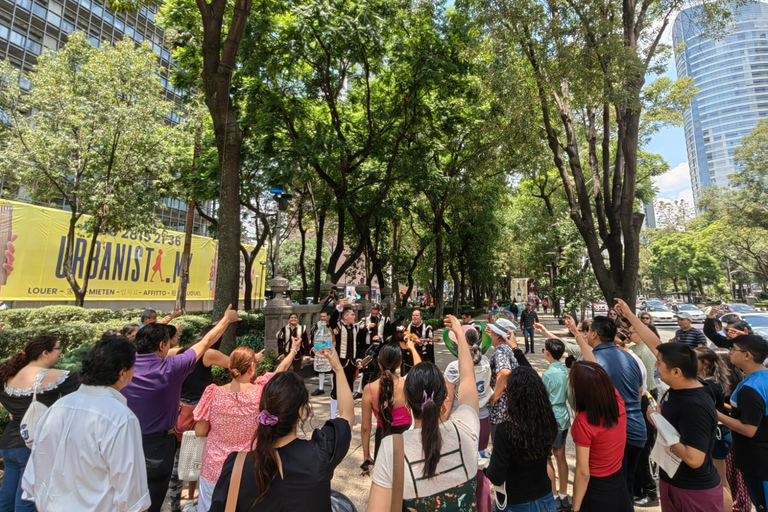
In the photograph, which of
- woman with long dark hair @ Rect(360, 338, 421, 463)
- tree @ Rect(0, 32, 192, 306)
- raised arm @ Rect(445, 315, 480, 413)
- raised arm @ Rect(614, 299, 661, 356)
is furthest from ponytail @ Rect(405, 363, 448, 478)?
tree @ Rect(0, 32, 192, 306)

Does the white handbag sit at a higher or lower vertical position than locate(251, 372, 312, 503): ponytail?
lower

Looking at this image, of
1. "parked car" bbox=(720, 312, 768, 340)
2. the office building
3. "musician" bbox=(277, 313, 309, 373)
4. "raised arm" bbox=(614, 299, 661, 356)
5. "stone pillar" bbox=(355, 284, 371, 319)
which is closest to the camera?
"raised arm" bbox=(614, 299, 661, 356)

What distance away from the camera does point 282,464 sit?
1.71 m

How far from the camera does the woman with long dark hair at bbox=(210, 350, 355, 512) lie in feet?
5.46

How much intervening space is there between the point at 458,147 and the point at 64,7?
104ft

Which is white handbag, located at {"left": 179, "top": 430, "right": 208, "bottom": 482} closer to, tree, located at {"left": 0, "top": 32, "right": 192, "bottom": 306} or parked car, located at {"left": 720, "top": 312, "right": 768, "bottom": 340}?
tree, located at {"left": 0, "top": 32, "right": 192, "bottom": 306}

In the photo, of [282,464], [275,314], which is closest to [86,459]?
[282,464]

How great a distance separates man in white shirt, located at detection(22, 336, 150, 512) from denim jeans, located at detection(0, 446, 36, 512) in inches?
48.5

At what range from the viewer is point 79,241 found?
61.4 feet

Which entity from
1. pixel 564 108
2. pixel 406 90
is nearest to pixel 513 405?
pixel 564 108

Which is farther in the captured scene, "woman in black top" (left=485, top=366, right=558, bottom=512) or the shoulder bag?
"woman in black top" (left=485, top=366, right=558, bottom=512)

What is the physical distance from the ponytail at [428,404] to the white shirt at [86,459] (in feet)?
5.14

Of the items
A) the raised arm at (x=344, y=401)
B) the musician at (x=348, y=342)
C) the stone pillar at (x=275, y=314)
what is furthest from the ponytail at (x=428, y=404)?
the stone pillar at (x=275, y=314)

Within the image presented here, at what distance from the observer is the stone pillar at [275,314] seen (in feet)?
29.6
